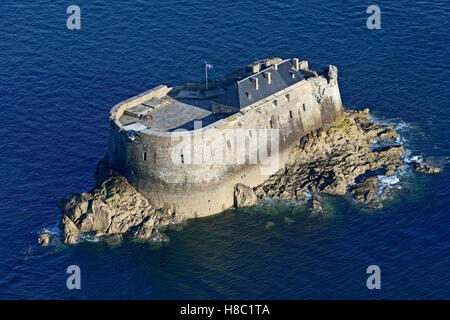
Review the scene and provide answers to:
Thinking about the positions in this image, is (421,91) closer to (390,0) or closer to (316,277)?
(390,0)

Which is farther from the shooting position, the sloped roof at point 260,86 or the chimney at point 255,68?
the chimney at point 255,68

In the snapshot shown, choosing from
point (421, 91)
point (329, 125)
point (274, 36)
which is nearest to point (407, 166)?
point (329, 125)

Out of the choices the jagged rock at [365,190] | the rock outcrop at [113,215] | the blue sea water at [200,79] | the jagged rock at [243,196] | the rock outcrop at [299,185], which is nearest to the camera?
the blue sea water at [200,79]

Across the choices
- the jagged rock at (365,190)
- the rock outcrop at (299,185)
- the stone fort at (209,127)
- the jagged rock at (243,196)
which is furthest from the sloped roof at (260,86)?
the jagged rock at (365,190)

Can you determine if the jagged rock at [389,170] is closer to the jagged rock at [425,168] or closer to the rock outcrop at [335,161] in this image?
the rock outcrop at [335,161]

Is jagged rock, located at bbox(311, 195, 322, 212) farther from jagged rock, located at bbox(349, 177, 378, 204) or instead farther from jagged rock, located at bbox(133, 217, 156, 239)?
jagged rock, located at bbox(133, 217, 156, 239)

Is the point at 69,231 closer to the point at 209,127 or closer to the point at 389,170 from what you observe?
the point at 209,127
